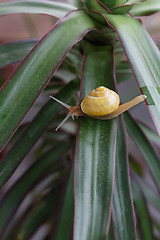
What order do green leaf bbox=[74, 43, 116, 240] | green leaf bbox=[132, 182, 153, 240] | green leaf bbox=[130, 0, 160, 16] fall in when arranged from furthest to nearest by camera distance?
green leaf bbox=[132, 182, 153, 240], green leaf bbox=[130, 0, 160, 16], green leaf bbox=[74, 43, 116, 240]

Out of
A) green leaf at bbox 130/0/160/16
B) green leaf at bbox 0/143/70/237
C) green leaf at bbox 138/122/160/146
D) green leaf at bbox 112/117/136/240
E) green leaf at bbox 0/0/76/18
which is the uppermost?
green leaf at bbox 0/0/76/18

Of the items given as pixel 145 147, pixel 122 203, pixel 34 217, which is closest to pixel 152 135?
pixel 145 147

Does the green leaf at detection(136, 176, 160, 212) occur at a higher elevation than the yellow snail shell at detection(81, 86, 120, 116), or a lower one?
lower

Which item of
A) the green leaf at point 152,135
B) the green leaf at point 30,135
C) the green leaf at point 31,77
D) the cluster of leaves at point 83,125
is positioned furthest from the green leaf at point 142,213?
the green leaf at point 31,77

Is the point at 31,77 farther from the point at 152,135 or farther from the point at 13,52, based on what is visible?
the point at 152,135

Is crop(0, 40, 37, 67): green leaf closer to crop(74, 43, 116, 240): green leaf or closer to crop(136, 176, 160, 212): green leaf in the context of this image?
crop(74, 43, 116, 240): green leaf

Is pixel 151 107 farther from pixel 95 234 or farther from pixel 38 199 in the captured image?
pixel 38 199

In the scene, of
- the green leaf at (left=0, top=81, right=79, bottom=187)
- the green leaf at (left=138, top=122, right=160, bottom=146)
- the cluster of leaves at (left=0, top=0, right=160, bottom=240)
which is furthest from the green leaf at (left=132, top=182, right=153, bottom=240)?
the green leaf at (left=0, top=81, right=79, bottom=187)
